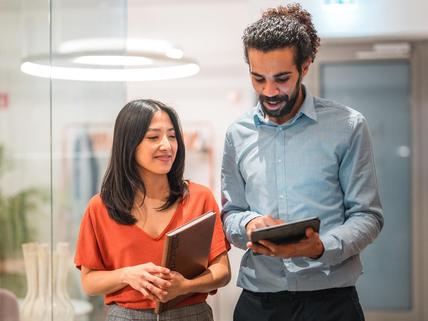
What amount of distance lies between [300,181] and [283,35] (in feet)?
1.33

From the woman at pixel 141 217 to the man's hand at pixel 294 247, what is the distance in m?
0.27

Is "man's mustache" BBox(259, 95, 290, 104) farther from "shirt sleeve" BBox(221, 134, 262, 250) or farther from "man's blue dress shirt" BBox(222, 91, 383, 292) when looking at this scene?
"shirt sleeve" BBox(221, 134, 262, 250)

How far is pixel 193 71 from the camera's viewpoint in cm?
436

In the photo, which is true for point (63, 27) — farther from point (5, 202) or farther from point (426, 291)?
point (426, 291)

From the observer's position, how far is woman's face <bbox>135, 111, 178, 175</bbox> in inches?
77.8

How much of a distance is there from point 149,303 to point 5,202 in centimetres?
80

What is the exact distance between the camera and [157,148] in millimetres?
1975

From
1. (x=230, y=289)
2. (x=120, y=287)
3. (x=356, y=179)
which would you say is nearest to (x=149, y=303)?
(x=120, y=287)

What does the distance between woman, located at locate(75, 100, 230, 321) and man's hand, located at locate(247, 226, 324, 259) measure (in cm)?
27

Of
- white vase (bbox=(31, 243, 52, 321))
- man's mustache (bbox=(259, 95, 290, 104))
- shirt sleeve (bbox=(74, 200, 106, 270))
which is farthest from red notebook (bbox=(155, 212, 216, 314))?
white vase (bbox=(31, 243, 52, 321))

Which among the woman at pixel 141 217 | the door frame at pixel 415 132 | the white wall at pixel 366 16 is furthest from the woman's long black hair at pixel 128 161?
the door frame at pixel 415 132

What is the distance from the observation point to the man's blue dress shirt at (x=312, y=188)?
182 centimetres

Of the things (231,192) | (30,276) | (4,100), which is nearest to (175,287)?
(231,192)

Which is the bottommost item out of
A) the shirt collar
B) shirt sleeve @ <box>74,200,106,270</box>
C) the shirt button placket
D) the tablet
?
shirt sleeve @ <box>74,200,106,270</box>
